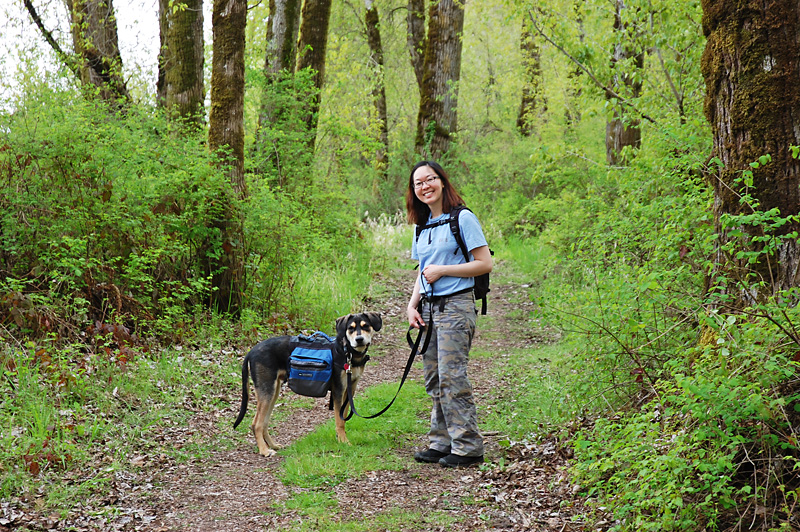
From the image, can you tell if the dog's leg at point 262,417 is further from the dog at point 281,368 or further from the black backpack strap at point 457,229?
the black backpack strap at point 457,229

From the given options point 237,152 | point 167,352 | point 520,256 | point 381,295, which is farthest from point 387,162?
point 167,352

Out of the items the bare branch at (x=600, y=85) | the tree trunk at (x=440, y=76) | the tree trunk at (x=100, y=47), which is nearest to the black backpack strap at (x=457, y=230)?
the bare branch at (x=600, y=85)

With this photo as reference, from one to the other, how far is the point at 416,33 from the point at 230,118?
17.4 m

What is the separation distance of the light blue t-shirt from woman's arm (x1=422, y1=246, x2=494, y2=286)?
7 cm

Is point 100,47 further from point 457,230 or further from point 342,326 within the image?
point 457,230

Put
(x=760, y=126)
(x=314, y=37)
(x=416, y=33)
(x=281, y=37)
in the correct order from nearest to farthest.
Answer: (x=760, y=126)
(x=281, y=37)
(x=314, y=37)
(x=416, y=33)

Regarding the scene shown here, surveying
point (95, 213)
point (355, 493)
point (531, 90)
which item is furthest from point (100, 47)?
point (531, 90)

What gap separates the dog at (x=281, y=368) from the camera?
18.3ft

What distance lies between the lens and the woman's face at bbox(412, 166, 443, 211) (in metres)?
5.14

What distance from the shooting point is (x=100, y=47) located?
1252 cm

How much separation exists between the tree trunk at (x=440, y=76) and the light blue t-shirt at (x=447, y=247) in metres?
14.9

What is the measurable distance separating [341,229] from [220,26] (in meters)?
5.48

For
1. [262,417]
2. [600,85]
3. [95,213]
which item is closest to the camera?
[262,417]

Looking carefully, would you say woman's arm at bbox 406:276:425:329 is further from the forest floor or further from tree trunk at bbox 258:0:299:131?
tree trunk at bbox 258:0:299:131
